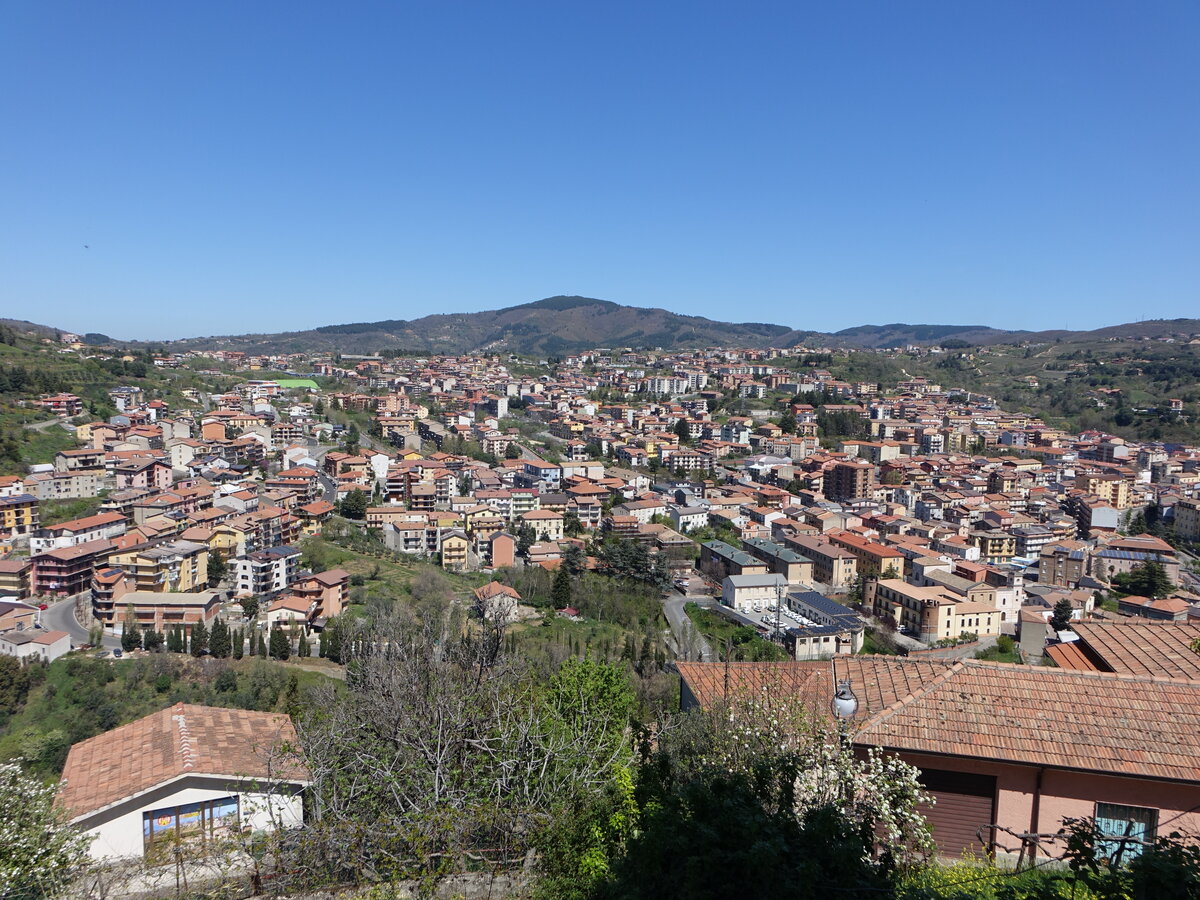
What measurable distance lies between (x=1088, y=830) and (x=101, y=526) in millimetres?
24882

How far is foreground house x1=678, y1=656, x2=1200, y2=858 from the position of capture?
11.9ft

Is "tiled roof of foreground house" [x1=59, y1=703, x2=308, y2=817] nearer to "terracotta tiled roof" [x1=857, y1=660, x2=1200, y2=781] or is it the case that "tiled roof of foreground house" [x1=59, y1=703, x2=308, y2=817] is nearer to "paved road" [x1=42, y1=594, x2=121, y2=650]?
"terracotta tiled roof" [x1=857, y1=660, x2=1200, y2=781]

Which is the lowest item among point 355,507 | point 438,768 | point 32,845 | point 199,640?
point 199,640

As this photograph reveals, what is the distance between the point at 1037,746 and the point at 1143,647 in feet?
5.69

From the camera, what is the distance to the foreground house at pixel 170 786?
4883 millimetres

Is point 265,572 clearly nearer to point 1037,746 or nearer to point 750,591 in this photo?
point 750,591

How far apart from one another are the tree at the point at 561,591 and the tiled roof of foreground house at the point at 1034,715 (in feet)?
53.3

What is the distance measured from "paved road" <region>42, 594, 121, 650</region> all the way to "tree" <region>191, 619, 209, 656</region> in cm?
184

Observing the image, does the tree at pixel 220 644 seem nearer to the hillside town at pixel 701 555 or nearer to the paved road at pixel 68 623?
the hillside town at pixel 701 555

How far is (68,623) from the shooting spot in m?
17.8

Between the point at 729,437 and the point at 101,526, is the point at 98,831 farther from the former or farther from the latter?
the point at 729,437

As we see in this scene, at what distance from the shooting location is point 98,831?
16.3 ft

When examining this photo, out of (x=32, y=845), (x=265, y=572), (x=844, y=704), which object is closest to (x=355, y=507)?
(x=265, y=572)

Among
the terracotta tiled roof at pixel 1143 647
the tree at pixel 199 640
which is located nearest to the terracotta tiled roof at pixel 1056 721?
the terracotta tiled roof at pixel 1143 647
